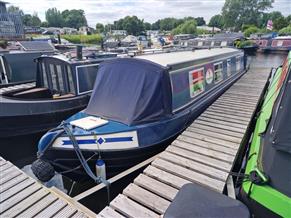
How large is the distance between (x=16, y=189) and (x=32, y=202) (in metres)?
0.41

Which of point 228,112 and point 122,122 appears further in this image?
point 228,112

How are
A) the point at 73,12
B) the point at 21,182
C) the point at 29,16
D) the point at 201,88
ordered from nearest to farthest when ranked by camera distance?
the point at 21,182 < the point at 201,88 < the point at 29,16 < the point at 73,12

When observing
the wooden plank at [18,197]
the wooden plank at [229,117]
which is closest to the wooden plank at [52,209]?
the wooden plank at [18,197]

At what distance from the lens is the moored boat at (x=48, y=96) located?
5148 millimetres

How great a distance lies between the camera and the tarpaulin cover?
11.6 feet

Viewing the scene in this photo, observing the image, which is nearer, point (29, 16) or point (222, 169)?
point (222, 169)

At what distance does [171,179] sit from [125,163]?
3.20ft

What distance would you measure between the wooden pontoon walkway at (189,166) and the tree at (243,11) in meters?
58.4

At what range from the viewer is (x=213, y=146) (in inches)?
136

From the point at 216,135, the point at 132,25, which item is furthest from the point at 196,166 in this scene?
the point at 132,25

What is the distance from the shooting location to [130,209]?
239 cm

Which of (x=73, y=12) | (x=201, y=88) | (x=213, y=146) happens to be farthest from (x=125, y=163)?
(x=73, y=12)

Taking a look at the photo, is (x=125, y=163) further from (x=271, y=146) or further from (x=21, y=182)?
(x=271, y=146)

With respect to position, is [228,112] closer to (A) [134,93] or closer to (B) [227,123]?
Answer: (B) [227,123]
